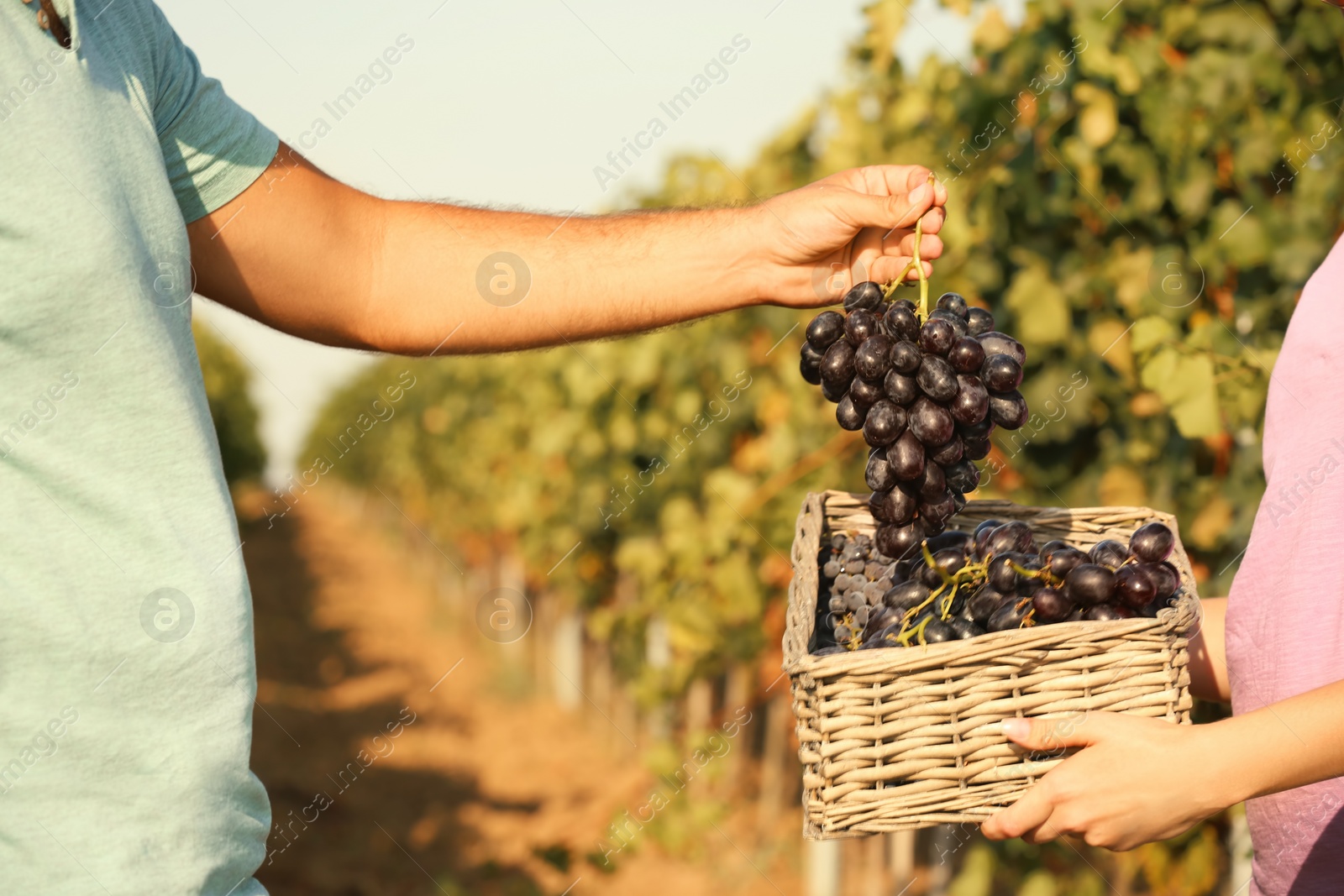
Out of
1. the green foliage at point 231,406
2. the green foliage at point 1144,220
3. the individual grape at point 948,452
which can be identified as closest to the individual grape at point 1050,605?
the individual grape at point 948,452

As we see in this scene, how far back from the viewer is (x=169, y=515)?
1.09 metres

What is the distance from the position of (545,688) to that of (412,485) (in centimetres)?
805

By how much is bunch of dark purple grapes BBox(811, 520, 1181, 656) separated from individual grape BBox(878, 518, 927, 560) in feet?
0.05

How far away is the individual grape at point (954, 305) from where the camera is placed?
151 centimetres

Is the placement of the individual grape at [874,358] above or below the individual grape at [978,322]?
below

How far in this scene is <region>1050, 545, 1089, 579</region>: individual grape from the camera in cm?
134

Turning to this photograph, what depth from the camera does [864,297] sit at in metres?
1.52

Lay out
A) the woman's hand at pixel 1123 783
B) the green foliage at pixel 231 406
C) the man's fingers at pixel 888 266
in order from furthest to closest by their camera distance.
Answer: the green foliage at pixel 231 406, the man's fingers at pixel 888 266, the woman's hand at pixel 1123 783

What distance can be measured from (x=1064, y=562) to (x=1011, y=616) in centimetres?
10

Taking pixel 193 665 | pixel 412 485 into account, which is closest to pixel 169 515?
pixel 193 665

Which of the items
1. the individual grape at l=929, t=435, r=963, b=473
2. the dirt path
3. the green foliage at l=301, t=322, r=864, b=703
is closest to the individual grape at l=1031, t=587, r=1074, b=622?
the individual grape at l=929, t=435, r=963, b=473

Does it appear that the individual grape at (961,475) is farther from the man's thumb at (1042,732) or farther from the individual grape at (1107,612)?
the man's thumb at (1042,732)

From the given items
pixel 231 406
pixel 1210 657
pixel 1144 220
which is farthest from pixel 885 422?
pixel 231 406

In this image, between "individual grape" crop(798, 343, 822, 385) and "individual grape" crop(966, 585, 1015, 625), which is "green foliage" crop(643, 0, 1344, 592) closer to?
"individual grape" crop(798, 343, 822, 385)
